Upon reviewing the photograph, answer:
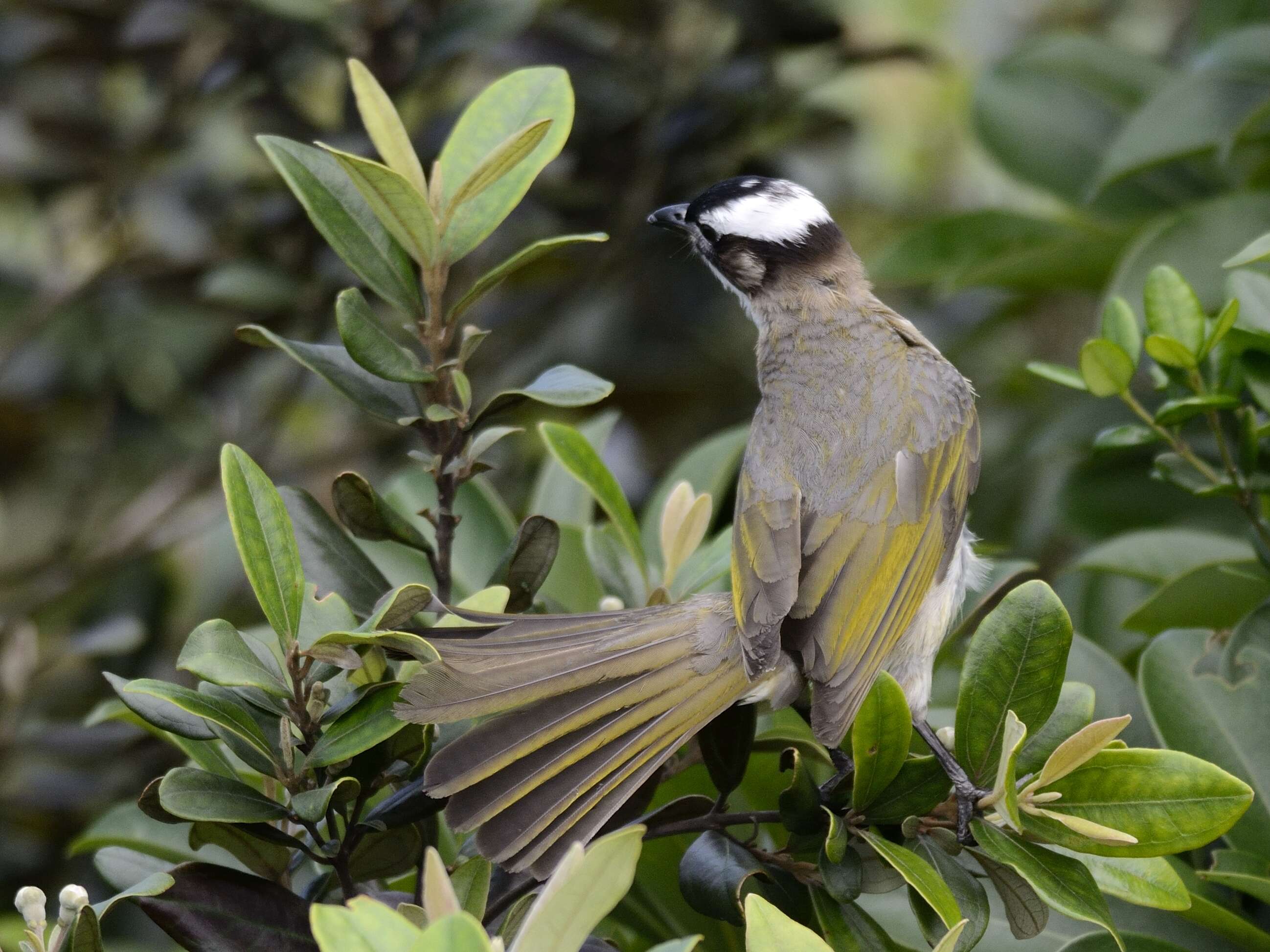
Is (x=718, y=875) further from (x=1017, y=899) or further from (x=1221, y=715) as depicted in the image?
(x=1221, y=715)

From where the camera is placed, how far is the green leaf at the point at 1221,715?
1779 millimetres

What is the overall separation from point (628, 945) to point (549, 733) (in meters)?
0.46

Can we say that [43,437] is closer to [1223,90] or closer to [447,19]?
[447,19]

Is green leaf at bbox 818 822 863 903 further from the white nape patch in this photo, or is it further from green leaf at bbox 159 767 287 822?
the white nape patch

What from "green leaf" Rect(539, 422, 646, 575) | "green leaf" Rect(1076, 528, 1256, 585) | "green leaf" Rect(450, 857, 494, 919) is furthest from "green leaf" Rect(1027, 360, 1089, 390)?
"green leaf" Rect(450, 857, 494, 919)

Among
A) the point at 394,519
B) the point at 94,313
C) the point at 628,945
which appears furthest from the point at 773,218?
the point at 94,313

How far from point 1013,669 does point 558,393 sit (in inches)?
25.1

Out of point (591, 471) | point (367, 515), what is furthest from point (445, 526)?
point (591, 471)

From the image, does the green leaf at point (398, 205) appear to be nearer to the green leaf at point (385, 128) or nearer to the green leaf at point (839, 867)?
the green leaf at point (385, 128)

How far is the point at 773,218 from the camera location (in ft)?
8.57

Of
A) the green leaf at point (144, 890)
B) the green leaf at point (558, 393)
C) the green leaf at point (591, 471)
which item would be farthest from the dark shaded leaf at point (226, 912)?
the green leaf at point (591, 471)

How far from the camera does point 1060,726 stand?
152cm

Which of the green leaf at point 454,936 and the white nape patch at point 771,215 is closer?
the green leaf at point 454,936

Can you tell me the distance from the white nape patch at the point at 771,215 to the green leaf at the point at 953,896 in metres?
1.44
